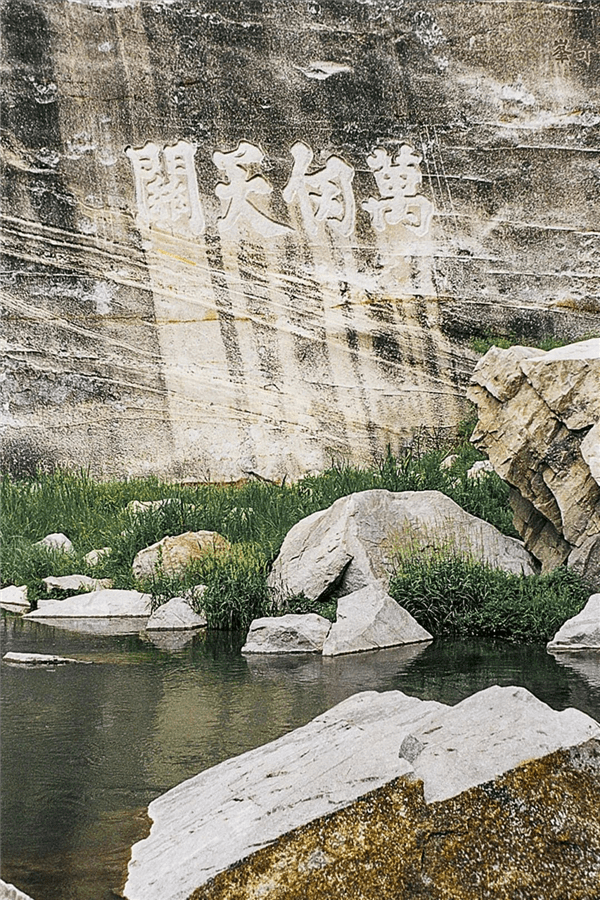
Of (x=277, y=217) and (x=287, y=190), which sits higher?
(x=287, y=190)

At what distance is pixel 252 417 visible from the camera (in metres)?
11.0

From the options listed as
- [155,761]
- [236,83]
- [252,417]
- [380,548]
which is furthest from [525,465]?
[236,83]

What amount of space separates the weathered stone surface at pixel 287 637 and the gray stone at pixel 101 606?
1358 millimetres

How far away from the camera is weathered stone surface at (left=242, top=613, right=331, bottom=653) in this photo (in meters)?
5.61

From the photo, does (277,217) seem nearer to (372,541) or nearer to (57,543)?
(57,543)

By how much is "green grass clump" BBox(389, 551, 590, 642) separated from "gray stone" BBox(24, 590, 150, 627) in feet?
5.71

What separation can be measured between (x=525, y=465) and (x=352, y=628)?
1572 mm

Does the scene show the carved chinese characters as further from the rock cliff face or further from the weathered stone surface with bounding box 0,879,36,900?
the weathered stone surface with bounding box 0,879,36,900

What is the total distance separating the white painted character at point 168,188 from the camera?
11.1m

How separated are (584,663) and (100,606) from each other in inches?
129

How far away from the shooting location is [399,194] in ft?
36.4

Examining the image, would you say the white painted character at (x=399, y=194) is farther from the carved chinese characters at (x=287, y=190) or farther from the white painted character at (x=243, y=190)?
the white painted character at (x=243, y=190)

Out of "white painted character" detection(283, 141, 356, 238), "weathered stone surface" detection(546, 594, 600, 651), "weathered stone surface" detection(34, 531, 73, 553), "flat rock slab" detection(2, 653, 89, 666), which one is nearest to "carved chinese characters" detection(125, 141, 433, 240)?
"white painted character" detection(283, 141, 356, 238)

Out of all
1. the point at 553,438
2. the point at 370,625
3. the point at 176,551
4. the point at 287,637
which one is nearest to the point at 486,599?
the point at 370,625
